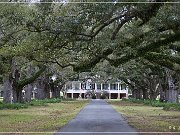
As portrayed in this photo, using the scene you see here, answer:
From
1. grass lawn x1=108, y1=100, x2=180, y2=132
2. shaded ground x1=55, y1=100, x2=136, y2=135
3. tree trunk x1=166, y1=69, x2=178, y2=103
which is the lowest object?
grass lawn x1=108, y1=100, x2=180, y2=132

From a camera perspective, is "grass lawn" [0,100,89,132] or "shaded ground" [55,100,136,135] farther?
"grass lawn" [0,100,89,132]

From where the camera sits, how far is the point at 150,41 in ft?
67.6

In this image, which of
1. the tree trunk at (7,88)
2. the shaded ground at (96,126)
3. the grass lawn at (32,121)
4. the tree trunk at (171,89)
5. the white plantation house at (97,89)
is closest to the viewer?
the shaded ground at (96,126)

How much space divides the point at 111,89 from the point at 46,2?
135 meters

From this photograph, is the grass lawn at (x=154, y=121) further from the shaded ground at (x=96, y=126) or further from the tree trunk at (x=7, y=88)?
the tree trunk at (x=7, y=88)

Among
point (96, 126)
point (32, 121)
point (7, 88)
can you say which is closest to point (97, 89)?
point (7, 88)

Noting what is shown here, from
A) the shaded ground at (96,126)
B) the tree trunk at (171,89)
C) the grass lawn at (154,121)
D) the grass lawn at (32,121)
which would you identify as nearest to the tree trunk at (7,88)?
the grass lawn at (32,121)

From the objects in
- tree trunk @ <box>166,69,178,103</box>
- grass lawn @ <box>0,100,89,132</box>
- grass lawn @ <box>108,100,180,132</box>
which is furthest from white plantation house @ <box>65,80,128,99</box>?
grass lawn @ <box>0,100,89,132</box>

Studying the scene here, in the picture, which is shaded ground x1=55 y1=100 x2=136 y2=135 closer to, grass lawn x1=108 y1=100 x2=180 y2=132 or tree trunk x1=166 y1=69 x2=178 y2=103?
grass lawn x1=108 y1=100 x2=180 y2=132

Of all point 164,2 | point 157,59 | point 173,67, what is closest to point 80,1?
point 164,2

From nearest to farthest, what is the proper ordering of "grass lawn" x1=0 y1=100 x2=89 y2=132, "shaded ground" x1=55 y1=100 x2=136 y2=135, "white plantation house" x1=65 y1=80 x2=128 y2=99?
"shaded ground" x1=55 y1=100 x2=136 y2=135 < "grass lawn" x1=0 y1=100 x2=89 y2=132 < "white plantation house" x1=65 y1=80 x2=128 y2=99

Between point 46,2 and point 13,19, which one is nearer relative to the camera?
point 46,2

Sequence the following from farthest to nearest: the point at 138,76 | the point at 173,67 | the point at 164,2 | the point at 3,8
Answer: the point at 138,76
the point at 173,67
the point at 3,8
the point at 164,2

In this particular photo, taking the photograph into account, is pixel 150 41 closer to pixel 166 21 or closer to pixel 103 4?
pixel 166 21
